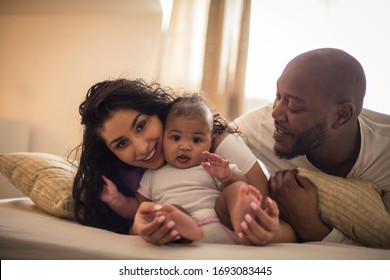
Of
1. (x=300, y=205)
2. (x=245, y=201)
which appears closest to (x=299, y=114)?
(x=300, y=205)

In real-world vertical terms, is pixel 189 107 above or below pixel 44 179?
above

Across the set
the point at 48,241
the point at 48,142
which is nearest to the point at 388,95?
the point at 48,241

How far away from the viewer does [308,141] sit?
0.90 meters

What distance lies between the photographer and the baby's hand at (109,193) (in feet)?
2.68

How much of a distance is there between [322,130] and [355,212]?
0.25 meters

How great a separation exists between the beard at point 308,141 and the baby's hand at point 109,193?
0.45 m

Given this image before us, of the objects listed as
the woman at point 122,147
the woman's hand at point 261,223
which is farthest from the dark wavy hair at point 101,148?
the woman's hand at point 261,223

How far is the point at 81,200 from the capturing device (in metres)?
0.82

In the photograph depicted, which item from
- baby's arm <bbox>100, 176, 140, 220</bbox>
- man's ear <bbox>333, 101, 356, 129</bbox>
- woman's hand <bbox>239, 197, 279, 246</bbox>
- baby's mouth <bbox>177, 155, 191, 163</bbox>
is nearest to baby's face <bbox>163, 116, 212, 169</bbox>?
baby's mouth <bbox>177, 155, 191, 163</bbox>

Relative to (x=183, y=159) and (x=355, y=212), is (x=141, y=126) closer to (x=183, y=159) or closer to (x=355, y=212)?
(x=183, y=159)

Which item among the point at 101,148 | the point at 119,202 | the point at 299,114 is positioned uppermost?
the point at 299,114

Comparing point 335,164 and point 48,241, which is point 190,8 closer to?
point 335,164

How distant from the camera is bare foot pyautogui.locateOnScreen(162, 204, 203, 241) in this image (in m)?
0.59
